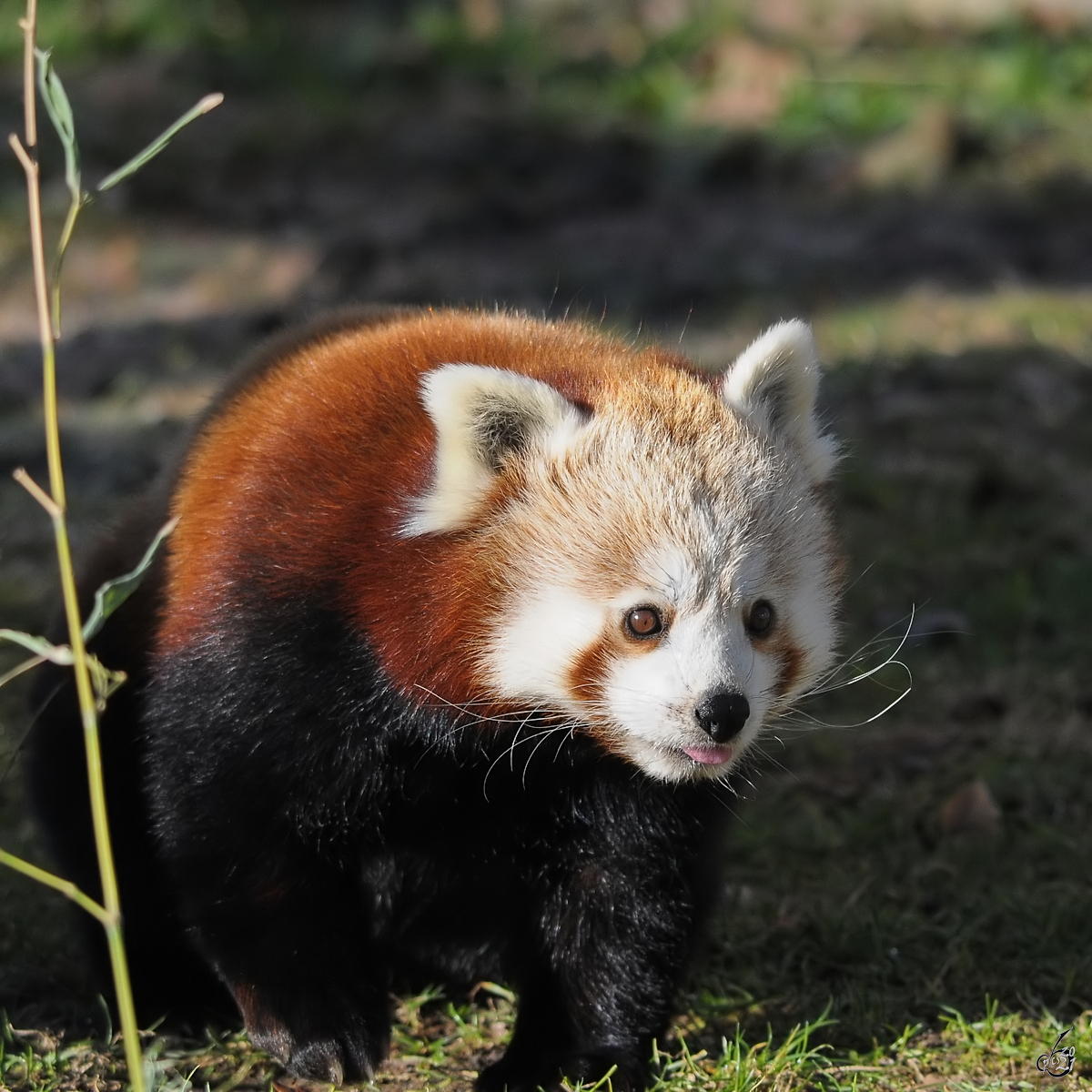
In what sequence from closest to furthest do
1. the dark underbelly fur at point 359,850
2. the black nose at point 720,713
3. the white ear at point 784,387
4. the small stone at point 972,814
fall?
the black nose at point 720,713, the dark underbelly fur at point 359,850, the white ear at point 784,387, the small stone at point 972,814

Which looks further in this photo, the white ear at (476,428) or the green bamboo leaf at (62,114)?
the white ear at (476,428)

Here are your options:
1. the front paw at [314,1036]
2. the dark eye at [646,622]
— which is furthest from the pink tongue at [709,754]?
the front paw at [314,1036]

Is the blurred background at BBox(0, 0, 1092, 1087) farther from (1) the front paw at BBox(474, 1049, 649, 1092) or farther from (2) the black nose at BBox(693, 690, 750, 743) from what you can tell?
(2) the black nose at BBox(693, 690, 750, 743)

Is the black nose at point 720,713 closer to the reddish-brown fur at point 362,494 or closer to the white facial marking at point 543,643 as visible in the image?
the white facial marking at point 543,643

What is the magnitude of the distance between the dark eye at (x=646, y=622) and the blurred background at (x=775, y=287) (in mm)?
1083

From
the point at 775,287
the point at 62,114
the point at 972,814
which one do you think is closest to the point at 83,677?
the point at 62,114

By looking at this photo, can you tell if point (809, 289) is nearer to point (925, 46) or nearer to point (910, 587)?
point (910, 587)

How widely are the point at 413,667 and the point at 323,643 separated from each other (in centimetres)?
20

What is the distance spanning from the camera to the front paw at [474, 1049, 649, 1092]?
11.6ft

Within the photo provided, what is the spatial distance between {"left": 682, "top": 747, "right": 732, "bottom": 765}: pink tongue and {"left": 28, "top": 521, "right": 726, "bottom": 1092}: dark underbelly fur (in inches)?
11.9

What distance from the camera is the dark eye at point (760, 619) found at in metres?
3.24

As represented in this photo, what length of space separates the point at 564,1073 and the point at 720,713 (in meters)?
1.11

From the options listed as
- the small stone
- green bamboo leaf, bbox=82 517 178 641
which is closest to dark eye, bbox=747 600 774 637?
green bamboo leaf, bbox=82 517 178 641

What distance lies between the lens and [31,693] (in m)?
4.19
